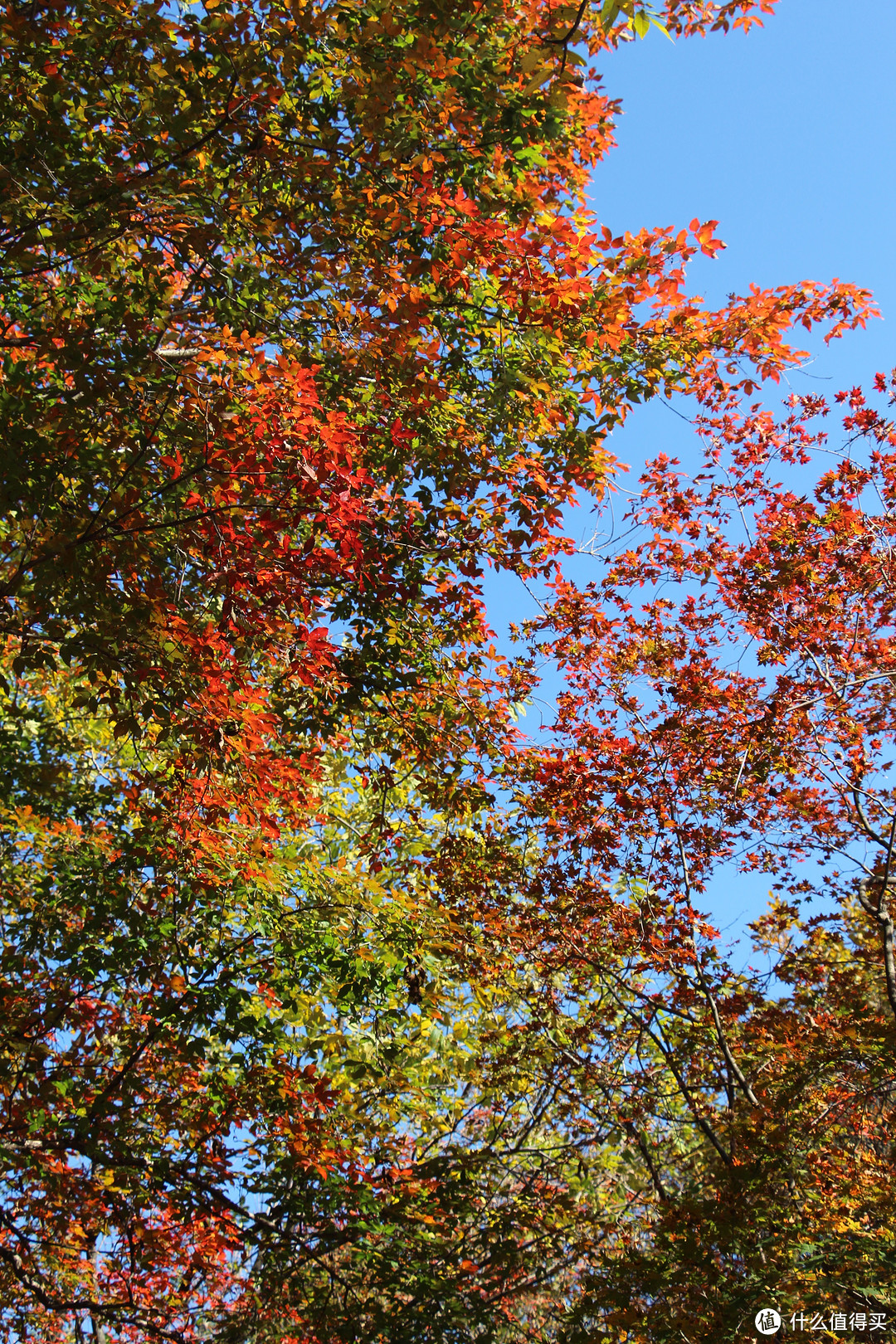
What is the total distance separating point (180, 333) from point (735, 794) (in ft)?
15.8

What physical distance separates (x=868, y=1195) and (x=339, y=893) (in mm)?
3903

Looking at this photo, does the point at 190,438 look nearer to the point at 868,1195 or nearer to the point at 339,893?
the point at 339,893

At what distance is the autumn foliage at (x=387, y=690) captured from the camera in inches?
Result: 170

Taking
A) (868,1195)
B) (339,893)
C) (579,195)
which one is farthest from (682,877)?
(579,195)

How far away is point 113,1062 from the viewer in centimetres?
791

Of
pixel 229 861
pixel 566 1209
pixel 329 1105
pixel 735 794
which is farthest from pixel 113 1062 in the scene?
pixel 735 794

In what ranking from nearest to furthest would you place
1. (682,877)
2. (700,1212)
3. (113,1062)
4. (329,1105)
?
(700,1212) → (329,1105) → (682,877) → (113,1062)

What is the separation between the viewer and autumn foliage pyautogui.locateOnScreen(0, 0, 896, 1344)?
170 inches

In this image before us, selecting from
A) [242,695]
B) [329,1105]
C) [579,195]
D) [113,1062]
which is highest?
[579,195]

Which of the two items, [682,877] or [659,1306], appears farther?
[682,877]

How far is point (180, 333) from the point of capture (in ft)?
17.1

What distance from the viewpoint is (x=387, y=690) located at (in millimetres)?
5457

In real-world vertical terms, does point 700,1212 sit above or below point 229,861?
below

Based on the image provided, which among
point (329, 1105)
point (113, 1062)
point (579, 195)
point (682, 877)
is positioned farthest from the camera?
point (113, 1062)
